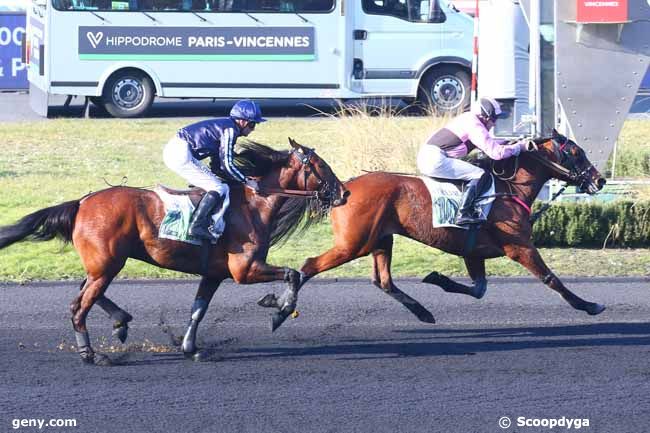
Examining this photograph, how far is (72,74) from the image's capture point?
19.9m

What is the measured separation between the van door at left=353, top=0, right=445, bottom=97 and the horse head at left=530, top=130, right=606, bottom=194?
11.6m

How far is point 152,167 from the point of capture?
15234 mm

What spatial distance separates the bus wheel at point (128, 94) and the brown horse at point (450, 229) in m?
12.5

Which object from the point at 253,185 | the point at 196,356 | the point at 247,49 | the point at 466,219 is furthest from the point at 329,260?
the point at 247,49

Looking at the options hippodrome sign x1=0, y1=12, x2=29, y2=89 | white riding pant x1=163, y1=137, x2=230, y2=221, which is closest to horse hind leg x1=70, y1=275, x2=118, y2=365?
white riding pant x1=163, y1=137, x2=230, y2=221

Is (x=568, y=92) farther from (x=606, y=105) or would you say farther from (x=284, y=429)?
(x=284, y=429)

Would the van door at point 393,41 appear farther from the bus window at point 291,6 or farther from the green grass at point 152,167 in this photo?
the green grass at point 152,167

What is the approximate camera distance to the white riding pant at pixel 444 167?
848cm

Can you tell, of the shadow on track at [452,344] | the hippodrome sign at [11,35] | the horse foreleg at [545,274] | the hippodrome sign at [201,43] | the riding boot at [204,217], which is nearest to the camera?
the riding boot at [204,217]

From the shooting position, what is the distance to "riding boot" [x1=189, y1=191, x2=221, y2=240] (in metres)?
7.46

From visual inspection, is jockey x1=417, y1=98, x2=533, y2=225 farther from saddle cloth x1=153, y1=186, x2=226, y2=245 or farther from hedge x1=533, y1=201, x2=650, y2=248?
hedge x1=533, y1=201, x2=650, y2=248

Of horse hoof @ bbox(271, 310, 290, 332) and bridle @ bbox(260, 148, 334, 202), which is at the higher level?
bridle @ bbox(260, 148, 334, 202)

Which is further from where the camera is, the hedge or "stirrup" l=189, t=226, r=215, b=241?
the hedge

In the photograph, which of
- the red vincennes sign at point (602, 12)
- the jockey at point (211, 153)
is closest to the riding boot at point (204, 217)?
the jockey at point (211, 153)
